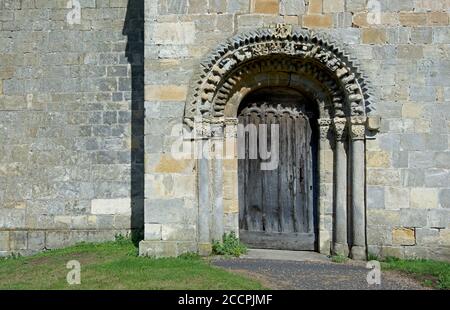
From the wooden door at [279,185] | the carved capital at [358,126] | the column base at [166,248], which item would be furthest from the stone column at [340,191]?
the column base at [166,248]

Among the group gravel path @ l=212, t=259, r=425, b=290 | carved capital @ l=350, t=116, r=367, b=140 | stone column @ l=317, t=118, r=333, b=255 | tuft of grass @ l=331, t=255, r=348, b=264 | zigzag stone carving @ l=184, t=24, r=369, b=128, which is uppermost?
zigzag stone carving @ l=184, t=24, r=369, b=128

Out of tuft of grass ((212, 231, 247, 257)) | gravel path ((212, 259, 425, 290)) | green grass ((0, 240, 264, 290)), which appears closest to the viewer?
green grass ((0, 240, 264, 290))

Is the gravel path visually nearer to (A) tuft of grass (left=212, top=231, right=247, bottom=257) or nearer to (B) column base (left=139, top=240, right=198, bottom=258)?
(A) tuft of grass (left=212, top=231, right=247, bottom=257)

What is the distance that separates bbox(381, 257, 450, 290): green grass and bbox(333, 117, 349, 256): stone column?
2.11ft

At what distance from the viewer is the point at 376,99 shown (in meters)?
6.37

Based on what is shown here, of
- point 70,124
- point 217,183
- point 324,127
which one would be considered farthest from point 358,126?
point 70,124

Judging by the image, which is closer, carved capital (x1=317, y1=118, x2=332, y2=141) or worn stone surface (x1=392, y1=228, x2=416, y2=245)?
worn stone surface (x1=392, y1=228, x2=416, y2=245)

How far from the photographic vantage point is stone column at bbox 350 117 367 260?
6.40 metres

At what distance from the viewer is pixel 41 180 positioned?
7906mm

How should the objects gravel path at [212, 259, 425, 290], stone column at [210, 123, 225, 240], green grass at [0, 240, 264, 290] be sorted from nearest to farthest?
green grass at [0, 240, 264, 290]
gravel path at [212, 259, 425, 290]
stone column at [210, 123, 225, 240]

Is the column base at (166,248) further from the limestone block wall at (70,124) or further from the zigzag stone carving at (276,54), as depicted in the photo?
the zigzag stone carving at (276,54)

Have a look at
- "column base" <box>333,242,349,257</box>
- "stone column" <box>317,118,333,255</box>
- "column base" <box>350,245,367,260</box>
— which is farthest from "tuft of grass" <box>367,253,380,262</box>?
"stone column" <box>317,118,333,255</box>

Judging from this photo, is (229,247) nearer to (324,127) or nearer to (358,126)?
(324,127)

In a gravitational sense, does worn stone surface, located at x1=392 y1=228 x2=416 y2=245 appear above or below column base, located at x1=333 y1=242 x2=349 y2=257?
above
